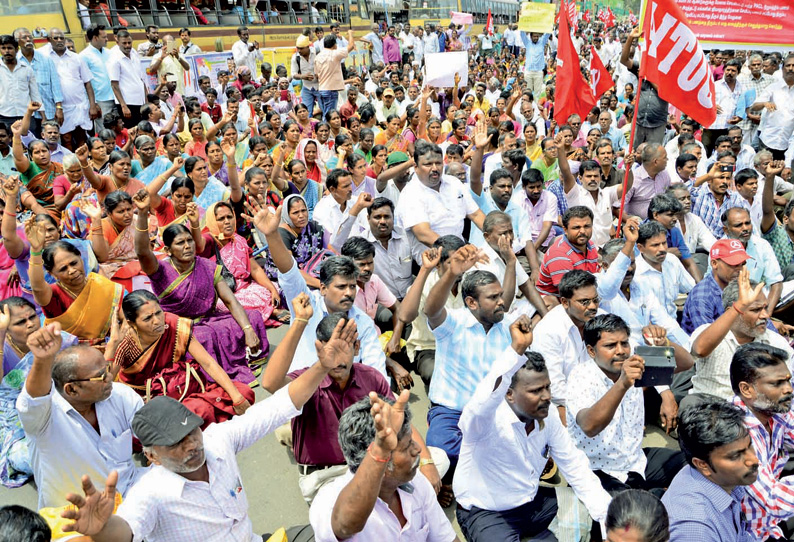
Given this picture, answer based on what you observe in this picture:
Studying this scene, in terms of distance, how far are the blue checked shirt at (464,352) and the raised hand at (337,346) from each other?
96 cm

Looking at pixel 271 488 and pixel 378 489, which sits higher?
pixel 378 489

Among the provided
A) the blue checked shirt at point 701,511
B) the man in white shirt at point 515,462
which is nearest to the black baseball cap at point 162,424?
the man in white shirt at point 515,462

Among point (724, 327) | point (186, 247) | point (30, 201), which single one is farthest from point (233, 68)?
point (724, 327)

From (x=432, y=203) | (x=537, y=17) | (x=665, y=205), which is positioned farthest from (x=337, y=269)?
(x=537, y=17)

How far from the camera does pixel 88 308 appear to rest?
4.07m

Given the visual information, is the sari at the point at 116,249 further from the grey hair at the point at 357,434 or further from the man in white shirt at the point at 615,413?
the man in white shirt at the point at 615,413

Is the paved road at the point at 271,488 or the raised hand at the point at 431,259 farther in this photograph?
the raised hand at the point at 431,259

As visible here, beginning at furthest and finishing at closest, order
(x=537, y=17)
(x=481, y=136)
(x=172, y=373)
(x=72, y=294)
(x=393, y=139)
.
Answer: (x=537, y=17)
(x=393, y=139)
(x=481, y=136)
(x=72, y=294)
(x=172, y=373)

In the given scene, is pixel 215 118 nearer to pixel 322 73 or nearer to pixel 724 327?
pixel 322 73

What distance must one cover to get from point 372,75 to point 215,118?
4.30 meters

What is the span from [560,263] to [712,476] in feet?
7.87

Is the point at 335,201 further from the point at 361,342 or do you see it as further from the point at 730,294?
the point at 730,294

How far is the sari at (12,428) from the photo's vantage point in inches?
139

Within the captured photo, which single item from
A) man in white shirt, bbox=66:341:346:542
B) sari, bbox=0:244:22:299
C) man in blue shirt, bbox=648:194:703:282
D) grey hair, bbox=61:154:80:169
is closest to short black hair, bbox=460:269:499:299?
man in white shirt, bbox=66:341:346:542
